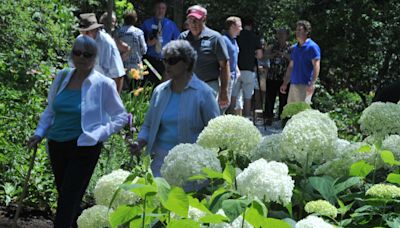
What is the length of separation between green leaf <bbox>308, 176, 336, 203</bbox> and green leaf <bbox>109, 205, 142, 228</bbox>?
1.74 feet

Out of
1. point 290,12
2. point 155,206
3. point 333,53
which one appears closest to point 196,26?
point 155,206

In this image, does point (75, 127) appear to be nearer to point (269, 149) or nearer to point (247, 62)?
point (269, 149)

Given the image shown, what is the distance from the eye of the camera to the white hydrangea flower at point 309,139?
2441 millimetres

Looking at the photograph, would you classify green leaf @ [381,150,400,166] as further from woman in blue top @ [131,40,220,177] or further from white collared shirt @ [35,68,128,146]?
white collared shirt @ [35,68,128,146]

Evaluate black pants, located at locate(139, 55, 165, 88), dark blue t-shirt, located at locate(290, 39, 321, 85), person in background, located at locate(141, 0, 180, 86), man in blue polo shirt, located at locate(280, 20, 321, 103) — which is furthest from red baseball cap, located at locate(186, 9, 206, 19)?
person in background, located at locate(141, 0, 180, 86)

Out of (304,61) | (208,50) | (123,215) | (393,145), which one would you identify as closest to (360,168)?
(393,145)

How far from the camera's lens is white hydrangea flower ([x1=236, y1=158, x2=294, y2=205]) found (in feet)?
7.12

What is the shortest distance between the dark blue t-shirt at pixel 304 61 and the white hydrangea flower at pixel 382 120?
896 cm

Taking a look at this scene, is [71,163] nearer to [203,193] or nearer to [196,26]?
[196,26]

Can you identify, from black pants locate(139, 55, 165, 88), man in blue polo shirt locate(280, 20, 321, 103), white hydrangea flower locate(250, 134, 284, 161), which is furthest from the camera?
black pants locate(139, 55, 165, 88)

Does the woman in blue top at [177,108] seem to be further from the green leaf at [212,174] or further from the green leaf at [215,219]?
the green leaf at [215,219]

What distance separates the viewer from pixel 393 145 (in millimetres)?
2562

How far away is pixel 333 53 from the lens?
1647 centimetres

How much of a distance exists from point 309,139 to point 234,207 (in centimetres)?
48
